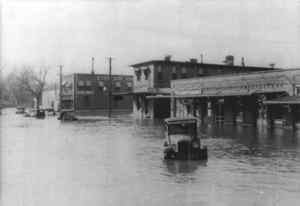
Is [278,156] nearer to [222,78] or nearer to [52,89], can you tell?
[222,78]

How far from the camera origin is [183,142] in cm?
1525

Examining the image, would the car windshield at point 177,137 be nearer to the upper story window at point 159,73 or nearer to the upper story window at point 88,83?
the upper story window at point 159,73

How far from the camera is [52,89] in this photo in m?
92.8

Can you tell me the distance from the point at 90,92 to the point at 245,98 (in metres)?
44.0

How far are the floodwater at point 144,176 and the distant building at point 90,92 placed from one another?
5385cm

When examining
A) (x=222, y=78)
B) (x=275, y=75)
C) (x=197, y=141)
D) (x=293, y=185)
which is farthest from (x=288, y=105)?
(x=293, y=185)

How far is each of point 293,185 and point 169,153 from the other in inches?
214

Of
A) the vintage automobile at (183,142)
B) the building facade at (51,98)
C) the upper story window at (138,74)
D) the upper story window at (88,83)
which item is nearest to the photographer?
the vintage automobile at (183,142)

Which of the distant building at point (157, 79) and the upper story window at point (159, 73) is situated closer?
the distant building at point (157, 79)

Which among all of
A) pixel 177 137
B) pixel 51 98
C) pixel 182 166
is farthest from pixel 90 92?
pixel 182 166

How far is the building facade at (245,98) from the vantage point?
3086 centimetres

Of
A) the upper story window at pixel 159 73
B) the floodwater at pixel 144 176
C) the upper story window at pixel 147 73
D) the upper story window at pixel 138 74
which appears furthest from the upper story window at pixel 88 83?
the floodwater at pixel 144 176

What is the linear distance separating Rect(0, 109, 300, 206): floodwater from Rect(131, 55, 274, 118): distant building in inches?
1192

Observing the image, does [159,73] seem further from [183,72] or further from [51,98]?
[51,98]
